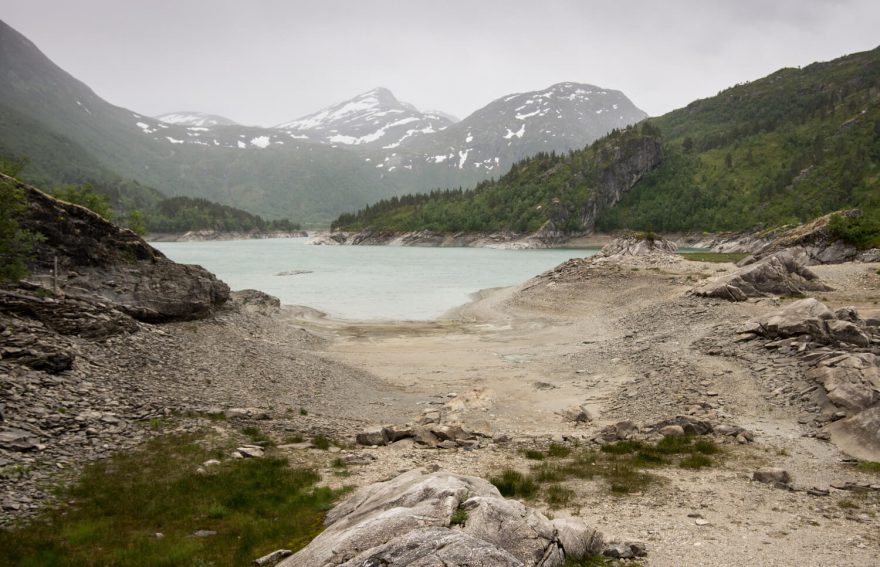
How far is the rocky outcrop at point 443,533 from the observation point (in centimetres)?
704

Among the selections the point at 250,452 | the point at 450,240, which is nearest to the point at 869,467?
the point at 250,452

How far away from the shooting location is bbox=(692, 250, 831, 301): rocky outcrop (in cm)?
3547

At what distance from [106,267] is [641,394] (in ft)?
91.0

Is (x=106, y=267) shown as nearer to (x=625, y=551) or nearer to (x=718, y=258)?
(x=625, y=551)

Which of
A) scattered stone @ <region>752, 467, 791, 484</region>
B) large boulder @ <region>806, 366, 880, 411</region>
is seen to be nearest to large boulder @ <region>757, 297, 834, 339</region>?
large boulder @ <region>806, 366, 880, 411</region>

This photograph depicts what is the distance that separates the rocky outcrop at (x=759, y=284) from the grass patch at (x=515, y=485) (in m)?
28.5

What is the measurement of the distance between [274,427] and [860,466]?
17.6 m

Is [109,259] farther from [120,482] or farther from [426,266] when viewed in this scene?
[426,266]

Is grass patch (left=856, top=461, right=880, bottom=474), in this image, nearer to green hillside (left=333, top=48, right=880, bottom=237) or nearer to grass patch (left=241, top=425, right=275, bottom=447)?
grass patch (left=241, top=425, right=275, bottom=447)

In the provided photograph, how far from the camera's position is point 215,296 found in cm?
3131

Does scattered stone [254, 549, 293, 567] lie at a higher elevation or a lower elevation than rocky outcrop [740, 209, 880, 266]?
lower

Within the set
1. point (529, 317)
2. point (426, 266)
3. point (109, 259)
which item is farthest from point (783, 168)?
point (109, 259)

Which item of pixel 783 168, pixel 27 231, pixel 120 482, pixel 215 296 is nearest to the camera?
pixel 120 482

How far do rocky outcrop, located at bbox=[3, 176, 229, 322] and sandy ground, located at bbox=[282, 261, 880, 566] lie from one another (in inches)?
336
